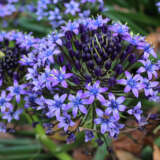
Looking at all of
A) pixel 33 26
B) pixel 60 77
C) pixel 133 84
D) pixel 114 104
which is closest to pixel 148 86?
pixel 133 84

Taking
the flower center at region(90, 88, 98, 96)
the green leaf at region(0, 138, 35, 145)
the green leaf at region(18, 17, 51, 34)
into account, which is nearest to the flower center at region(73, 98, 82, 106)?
the flower center at region(90, 88, 98, 96)

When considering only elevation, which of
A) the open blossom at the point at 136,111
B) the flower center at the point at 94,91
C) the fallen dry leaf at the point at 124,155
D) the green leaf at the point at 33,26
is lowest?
the fallen dry leaf at the point at 124,155

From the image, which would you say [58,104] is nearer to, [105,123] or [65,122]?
[65,122]

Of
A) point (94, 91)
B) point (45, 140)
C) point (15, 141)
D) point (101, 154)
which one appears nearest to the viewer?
point (94, 91)

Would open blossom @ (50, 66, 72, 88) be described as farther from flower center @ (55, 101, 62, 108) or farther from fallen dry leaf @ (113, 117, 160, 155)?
fallen dry leaf @ (113, 117, 160, 155)

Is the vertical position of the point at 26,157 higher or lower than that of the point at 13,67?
lower

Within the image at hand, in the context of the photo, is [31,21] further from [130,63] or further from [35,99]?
[130,63]

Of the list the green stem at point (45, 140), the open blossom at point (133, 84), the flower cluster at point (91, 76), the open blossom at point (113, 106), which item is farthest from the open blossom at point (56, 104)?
the green stem at point (45, 140)

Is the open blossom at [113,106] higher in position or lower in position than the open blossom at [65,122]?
higher

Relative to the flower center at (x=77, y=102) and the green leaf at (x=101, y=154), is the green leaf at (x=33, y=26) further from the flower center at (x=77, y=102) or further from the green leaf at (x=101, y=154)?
the flower center at (x=77, y=102)
